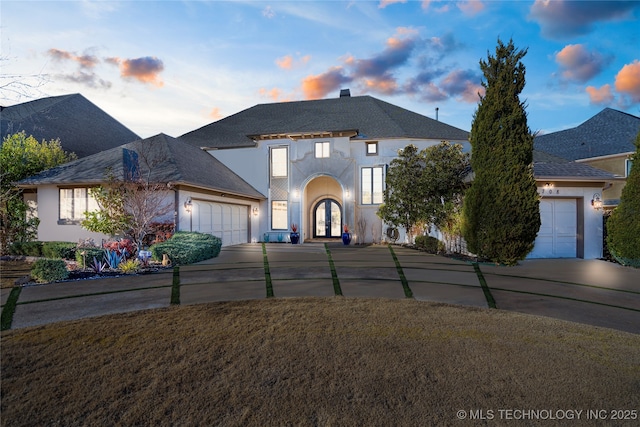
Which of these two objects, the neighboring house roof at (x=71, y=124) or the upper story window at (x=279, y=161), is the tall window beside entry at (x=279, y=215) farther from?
the neighboring house roof at (x=71, y=124)

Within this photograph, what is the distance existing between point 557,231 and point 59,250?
19.0m

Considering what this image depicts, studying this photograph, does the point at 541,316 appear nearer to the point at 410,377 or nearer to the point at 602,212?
the point at 410,377

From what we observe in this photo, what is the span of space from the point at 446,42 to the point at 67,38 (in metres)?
12.9

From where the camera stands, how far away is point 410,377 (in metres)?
3.37

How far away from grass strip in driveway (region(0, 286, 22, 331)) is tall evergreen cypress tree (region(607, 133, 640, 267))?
16.9m

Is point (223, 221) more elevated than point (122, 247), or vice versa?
point (223, 221)

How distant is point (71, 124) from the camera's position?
70.9 feet

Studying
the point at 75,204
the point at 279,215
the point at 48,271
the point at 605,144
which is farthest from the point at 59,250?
the point at 605,144

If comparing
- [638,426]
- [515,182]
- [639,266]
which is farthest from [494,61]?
[638,426]

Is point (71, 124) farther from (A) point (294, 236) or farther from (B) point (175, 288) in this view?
(B) point (175, 288)

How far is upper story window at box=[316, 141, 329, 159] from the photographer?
19.3 metres

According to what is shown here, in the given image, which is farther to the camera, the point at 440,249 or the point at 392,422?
the point at 440,249

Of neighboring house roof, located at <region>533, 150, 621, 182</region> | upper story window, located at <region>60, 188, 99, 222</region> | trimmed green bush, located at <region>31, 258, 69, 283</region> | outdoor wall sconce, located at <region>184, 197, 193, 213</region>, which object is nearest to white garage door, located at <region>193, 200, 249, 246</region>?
outdoor wall sconce, located at <region>184, 197, 193, 213</region>

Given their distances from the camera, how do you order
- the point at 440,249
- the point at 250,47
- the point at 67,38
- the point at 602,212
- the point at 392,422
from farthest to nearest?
the point at 440,249 < the point at 602,212 < the point at 250,47 < the point at 67,38 < the point at 392,422
